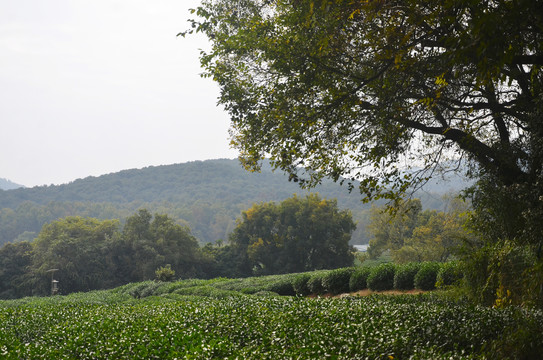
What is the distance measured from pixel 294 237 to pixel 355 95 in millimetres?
37879

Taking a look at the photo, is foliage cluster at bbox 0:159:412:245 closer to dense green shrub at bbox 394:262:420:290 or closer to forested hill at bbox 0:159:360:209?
forested hill at bbox 0:159:360:209

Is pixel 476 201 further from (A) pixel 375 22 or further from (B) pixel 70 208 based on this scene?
(B) pixel 70 208

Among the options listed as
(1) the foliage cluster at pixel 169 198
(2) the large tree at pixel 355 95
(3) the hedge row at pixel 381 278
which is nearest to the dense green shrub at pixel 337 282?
(3) the hedge row at pixel 381 278

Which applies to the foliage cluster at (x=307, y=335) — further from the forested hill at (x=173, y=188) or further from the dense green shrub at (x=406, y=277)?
the forested hill at (x=173, y=188)

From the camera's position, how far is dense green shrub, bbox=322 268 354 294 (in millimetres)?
19781

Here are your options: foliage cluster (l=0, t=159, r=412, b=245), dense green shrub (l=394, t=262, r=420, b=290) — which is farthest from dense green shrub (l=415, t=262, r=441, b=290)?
foliage cluster (l=0, t=159, r=412, b=245)

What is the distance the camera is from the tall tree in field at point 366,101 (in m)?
8.39

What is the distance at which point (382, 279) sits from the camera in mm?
17969

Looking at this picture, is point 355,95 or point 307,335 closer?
point 307,335

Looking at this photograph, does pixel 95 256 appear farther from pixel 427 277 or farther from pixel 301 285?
pixel 427 277

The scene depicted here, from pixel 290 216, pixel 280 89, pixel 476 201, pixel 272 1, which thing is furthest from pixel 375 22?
pixel 290 216

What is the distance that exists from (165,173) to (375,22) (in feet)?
421

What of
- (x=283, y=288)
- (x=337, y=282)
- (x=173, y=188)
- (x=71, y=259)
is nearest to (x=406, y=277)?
(x=337, y=282)

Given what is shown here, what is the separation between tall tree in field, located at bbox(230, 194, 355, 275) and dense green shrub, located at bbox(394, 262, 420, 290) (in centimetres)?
2782
